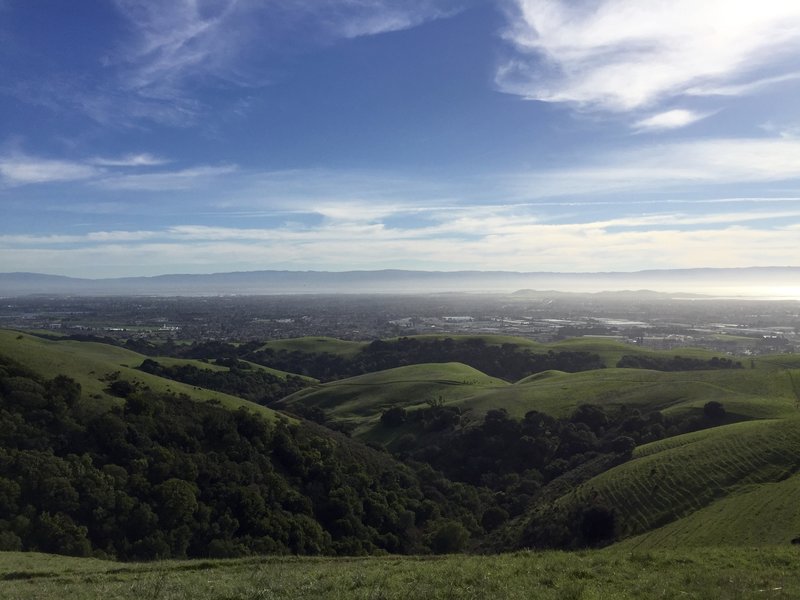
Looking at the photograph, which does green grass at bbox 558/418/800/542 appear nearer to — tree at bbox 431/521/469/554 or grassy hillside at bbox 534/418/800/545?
grassy hillside at bbox 534/418/800/545

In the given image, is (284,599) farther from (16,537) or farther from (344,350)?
(344,350)

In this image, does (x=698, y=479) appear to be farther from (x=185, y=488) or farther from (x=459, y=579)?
(x=185, y=488)

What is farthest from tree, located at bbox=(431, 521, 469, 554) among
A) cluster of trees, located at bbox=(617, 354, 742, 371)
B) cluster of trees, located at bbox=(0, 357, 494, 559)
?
cluster of trees, located at bbox=(617, 354, 742, 371)

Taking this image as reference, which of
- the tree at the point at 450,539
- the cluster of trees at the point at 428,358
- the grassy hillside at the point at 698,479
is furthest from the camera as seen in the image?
the cluster of trees at the point at 428,358

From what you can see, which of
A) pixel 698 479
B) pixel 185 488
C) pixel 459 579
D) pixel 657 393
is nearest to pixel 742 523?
pixel 698 479

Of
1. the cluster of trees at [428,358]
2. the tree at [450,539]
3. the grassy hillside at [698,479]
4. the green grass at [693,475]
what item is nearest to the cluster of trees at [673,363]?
the cluster of trees at [428,358]

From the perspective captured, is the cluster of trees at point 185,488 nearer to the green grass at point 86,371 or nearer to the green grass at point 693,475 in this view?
the green grass at point 86,371

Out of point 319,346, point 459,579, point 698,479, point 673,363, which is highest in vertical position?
point 459,579
